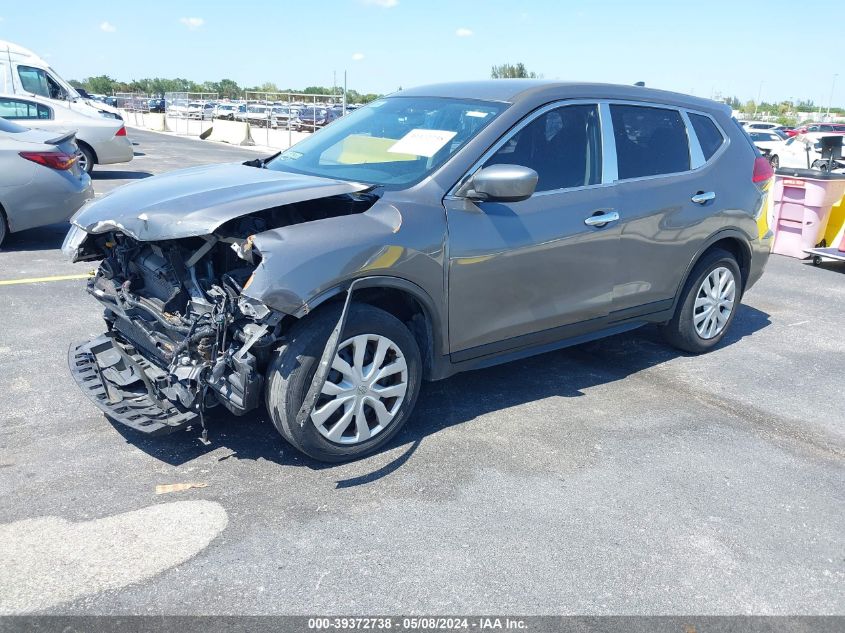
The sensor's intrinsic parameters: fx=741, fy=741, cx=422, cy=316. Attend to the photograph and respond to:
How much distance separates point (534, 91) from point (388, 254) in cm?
153

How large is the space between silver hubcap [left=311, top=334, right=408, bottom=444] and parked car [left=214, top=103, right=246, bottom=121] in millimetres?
37076

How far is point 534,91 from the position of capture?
4383mm

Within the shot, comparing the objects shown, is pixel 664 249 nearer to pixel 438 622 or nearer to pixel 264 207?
pixel 264 207

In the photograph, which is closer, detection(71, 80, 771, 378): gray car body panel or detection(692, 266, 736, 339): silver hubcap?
detection(71, 80, 771, 378): gray car body panel

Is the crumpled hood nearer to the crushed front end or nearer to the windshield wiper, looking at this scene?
the crushed front end

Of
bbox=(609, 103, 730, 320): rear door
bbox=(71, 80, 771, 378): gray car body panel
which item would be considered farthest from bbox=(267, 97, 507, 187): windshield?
bbox=(609, 103, 730, 320): rear door

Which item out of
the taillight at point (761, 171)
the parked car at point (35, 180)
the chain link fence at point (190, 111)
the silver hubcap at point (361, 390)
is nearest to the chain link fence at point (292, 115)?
the chain link fence at point (190, 111)

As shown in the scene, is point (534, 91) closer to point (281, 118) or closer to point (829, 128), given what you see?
point (281, 118)

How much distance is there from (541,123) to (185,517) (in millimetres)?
2857

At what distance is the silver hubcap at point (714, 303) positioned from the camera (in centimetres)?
550

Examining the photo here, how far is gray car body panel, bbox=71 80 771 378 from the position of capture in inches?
135

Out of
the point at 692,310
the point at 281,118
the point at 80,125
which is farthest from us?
the point at 281,118

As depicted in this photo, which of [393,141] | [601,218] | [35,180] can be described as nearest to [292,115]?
[35,180]

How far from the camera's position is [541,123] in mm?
4316
